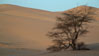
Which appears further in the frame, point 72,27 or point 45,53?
point 45,53

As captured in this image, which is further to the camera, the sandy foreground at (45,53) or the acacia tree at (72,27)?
the acacia tree at (72,27)

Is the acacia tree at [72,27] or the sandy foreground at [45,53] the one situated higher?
the acacia tree at [72,27]

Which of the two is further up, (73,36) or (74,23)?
(74,23)

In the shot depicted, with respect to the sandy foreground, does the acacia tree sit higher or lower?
higher

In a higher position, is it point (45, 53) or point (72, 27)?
point (72, 27)

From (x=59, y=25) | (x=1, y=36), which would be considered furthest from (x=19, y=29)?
(x=59, y=25)

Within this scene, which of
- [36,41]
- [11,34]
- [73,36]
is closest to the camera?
[73,36]

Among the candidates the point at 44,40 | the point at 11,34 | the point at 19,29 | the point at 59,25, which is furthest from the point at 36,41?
the point at 59,25

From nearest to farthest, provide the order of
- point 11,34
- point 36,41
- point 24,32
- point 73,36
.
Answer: point 73,36 < point 36,41 < point 11,34 < point 24,32

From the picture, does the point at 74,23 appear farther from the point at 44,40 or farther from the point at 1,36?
the point at 1,36

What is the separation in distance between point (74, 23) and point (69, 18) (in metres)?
0.63

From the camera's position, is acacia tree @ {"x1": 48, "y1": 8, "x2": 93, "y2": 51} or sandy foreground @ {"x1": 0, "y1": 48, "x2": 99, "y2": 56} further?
acacia tree @ {"x1": 48, "y1": 8, "x2": 93, "y2": 51}

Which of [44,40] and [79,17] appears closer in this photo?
[79,17]

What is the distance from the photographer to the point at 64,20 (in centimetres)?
1641
